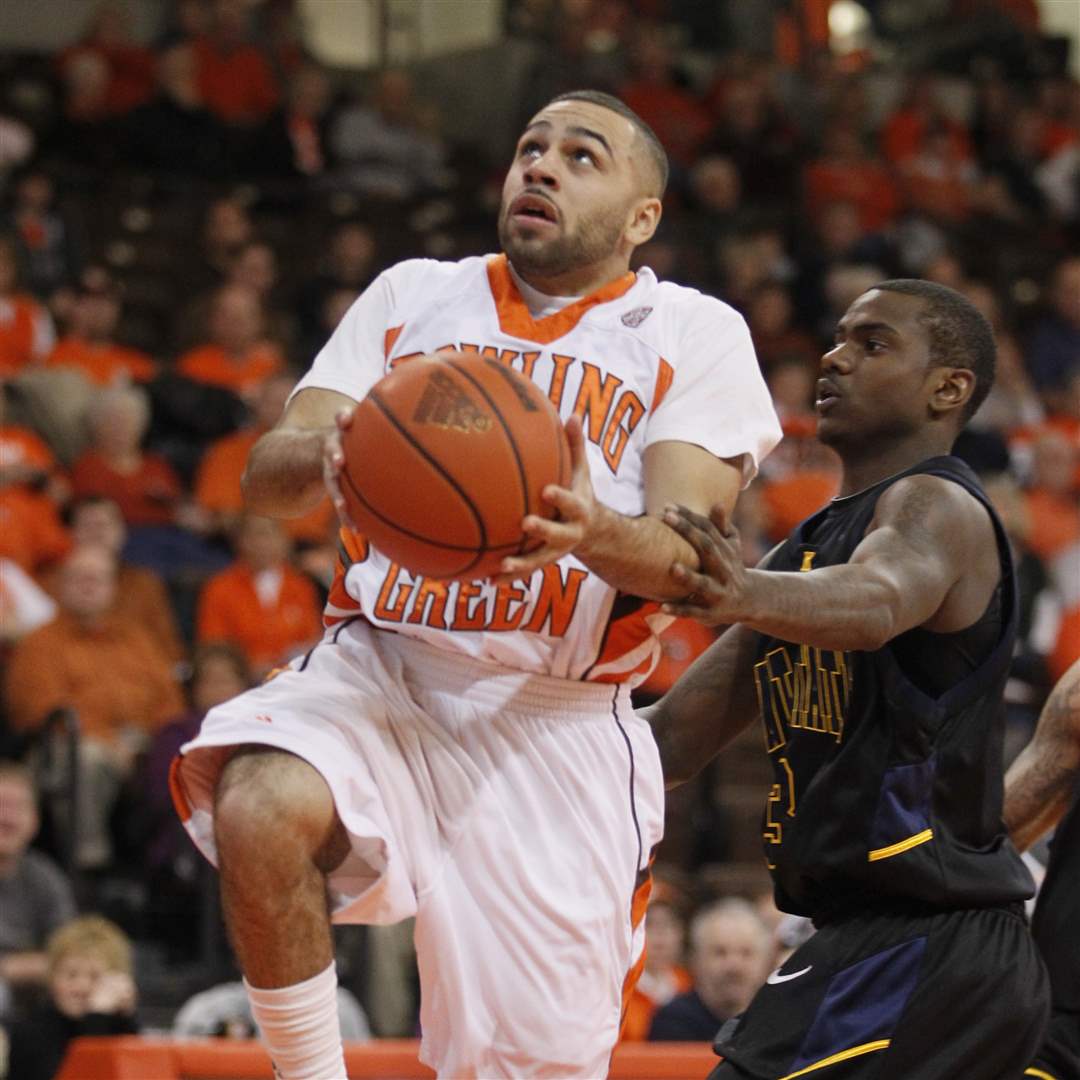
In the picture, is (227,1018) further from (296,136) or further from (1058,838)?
(296,136)

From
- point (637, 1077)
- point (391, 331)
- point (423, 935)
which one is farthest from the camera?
point (637, 1077)

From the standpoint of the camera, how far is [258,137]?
13086mm

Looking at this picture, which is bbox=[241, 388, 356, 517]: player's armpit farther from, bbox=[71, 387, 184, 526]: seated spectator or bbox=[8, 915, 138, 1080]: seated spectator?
bbox=[71, 387, 184, 526]: seated spectator

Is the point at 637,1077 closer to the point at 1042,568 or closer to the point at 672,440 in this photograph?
the point at 672,440

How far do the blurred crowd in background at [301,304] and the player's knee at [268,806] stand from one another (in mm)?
3169

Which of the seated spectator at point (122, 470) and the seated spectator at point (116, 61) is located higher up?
the seated spectator at point (116, 61)

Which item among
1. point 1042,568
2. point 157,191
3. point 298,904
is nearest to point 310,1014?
point 298,904

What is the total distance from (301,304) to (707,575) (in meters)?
8.65

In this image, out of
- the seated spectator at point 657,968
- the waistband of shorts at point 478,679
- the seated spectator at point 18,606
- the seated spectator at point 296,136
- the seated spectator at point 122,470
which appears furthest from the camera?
the seated spectator at point 296,136

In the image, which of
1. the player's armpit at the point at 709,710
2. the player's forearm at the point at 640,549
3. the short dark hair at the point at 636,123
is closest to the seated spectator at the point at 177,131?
the short dark hair at the point at 636,123

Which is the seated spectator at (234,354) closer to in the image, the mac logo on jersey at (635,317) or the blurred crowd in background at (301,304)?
the blurred crowd in background at (301,304)

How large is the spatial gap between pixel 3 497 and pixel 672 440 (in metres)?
5.71

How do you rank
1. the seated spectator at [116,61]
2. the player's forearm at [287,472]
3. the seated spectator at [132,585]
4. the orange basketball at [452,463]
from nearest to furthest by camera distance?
the orange basketball at [452,463] → the player's forearm at [287,472] → the seated spectator at [132,585] → the seated spectator at [116,61]

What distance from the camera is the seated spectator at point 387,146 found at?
13.4m
